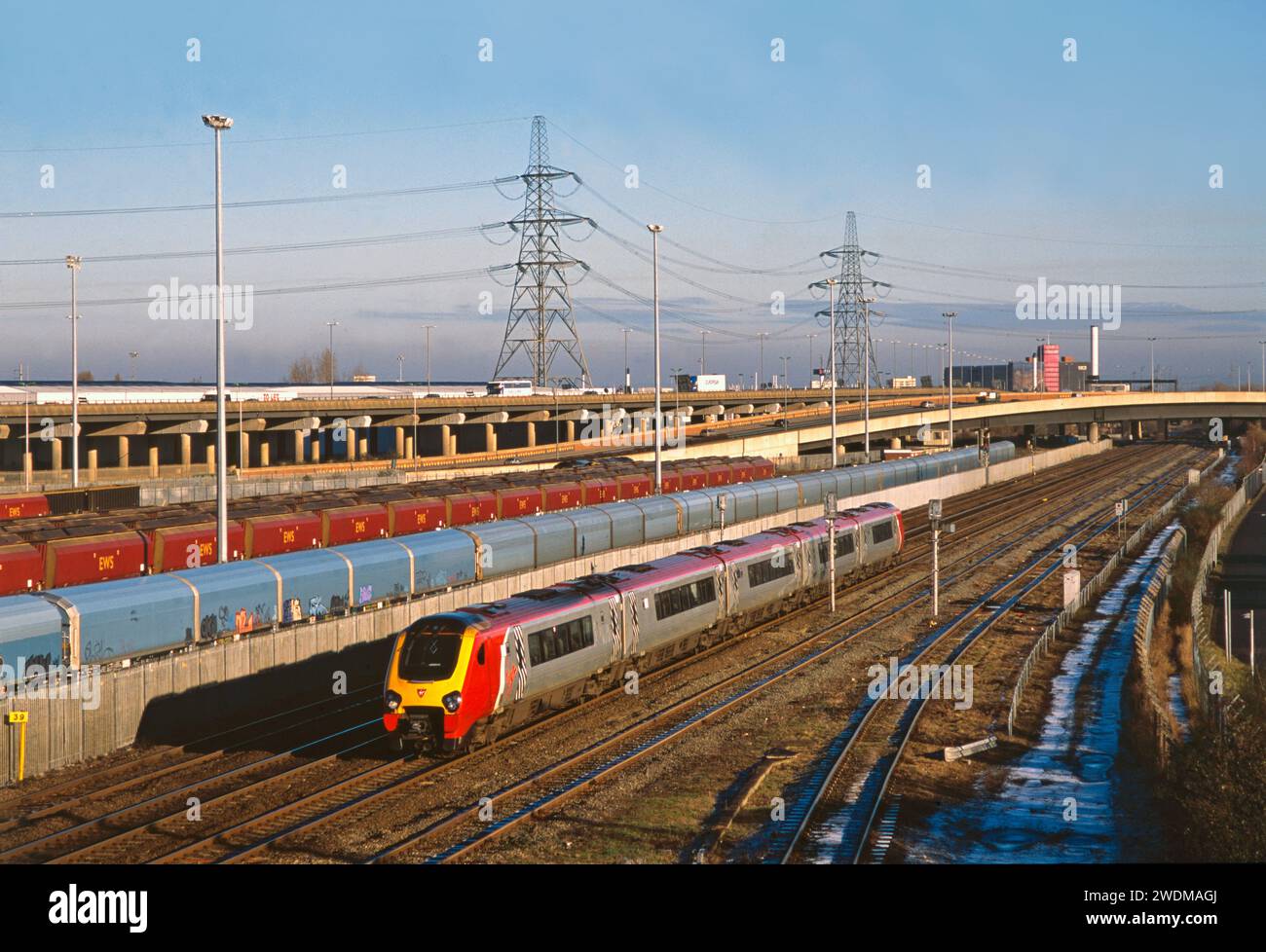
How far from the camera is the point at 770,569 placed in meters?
35.7

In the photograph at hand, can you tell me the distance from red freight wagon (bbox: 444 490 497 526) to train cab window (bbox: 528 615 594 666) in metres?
22.0

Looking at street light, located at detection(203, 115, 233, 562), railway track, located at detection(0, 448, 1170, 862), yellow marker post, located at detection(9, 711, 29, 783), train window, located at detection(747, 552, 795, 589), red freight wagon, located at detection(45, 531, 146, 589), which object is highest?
street light, located at detection(203, 115, 233, 562)

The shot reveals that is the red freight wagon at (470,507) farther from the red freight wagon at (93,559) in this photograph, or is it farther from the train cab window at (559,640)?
the train cab window at (559,640)

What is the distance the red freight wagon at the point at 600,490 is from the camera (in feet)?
184

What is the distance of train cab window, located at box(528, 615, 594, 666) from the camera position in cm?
2289

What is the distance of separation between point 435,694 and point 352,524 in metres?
21.4

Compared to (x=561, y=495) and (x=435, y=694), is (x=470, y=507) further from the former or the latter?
(x=435, y=694)

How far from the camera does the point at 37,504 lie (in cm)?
4488

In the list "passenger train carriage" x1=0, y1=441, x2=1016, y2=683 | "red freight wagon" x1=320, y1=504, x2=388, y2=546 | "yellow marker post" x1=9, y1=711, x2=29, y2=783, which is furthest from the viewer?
"red freight wagon" x1=320, y1=504, x2=388, y2=546

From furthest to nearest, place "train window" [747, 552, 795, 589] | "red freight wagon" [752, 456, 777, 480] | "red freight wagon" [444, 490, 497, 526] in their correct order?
"red freight wagon" [752, 456, 777, 480]
"red freight wagon" [444, 490, 497, 526]
"train window" [747, 552, 795, 589]

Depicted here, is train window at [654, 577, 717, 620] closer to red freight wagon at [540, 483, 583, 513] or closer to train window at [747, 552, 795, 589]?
train window at [747, 552, 795, 589]

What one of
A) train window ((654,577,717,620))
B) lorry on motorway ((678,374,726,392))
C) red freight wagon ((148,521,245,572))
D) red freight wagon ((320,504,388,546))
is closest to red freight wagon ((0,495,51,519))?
red freight wagon ((320,504,388,546))

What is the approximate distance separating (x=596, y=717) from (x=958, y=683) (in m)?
9.43
